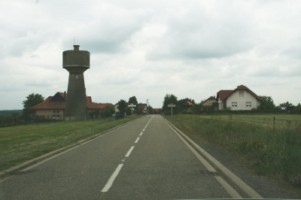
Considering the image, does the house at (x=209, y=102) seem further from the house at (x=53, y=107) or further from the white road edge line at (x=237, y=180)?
the white road edge line at (x=237, y=180)

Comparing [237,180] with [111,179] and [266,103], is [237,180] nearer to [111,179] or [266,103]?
[111,179]

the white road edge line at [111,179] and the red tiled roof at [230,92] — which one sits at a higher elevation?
the red tiled roof at [230,92]

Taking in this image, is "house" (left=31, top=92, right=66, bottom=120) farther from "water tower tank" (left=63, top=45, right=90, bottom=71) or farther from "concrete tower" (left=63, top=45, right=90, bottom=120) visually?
"water tower tank" (left=63, top=45, right=90, bottom=71)

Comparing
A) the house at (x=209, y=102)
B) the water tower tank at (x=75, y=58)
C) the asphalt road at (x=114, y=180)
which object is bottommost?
the asphalt road at (x=114, y=180)

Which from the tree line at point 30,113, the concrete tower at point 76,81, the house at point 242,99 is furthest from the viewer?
the house at point 242,99

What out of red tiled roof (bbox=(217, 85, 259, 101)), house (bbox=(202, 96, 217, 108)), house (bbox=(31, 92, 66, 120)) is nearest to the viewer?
red tiled roof (bbox=(217, 85, 259, 101))

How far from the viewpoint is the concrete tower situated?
74.6 meters

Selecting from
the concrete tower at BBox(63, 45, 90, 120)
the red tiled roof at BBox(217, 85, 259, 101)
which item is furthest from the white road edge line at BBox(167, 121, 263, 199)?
the red tiled roof at BBox(217, 85, 259, 101)

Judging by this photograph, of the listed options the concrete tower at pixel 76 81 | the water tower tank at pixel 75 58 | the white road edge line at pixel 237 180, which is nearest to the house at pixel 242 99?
the concrete tower at pixel 76 81

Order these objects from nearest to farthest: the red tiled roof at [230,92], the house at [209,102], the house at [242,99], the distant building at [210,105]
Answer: the red tiled roof at [230,92] → the house at [242,99] → the distant building at [210,105] → the house at [209,102]

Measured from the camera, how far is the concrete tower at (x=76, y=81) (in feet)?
245

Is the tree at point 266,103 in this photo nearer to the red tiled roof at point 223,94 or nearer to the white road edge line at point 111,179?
the red tiled roof at point 223,94

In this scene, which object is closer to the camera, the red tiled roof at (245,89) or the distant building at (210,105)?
the red tiled roof at (245,89)

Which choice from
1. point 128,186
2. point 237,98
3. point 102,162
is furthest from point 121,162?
point 237,98
